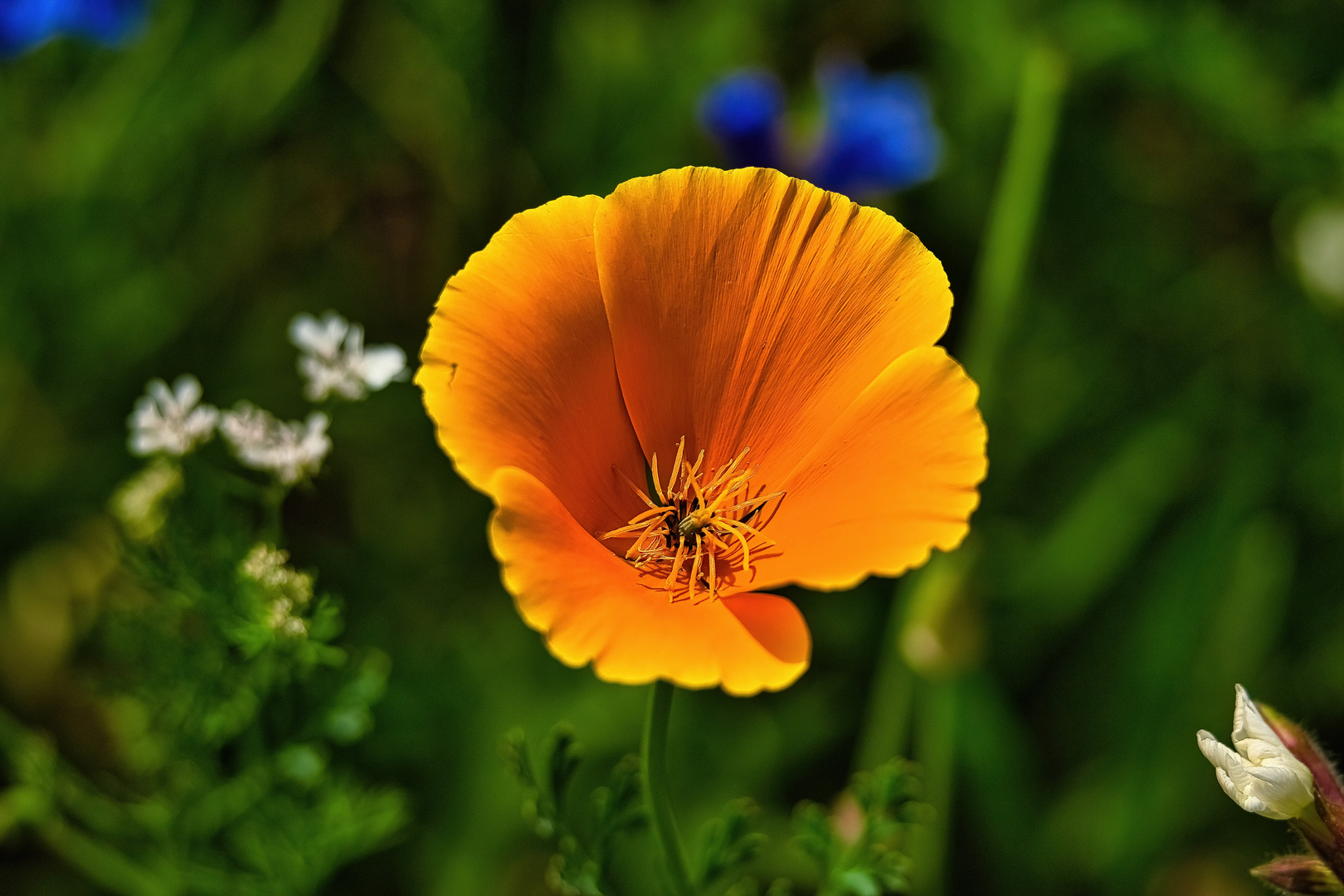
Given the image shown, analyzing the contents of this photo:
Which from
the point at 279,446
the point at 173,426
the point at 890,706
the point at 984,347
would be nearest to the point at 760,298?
the point at 279,446

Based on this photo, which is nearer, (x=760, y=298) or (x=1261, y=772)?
(x=1261, y=772)

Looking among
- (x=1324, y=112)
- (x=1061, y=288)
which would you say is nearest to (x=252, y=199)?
(x=1061, y=288)

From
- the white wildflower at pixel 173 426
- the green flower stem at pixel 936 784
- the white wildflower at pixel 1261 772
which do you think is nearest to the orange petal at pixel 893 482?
the white wildflower at pixel 1261 772

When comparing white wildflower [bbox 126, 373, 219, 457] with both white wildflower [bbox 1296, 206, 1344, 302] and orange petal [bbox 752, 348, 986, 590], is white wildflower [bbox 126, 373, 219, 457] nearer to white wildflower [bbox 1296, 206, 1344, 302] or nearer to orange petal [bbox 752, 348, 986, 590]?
orange petal [bbox 752, 348, 986, 590]

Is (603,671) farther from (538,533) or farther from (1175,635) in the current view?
(1175,635)

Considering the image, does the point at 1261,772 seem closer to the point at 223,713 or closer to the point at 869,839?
the point at 869,839

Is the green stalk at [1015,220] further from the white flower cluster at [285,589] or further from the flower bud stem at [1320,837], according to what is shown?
the white flower cluster at [285,589]
